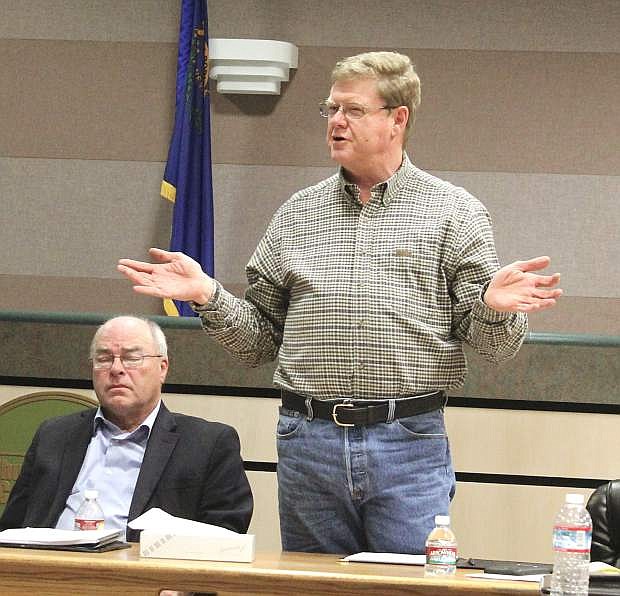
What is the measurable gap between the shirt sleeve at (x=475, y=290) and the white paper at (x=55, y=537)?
0.92m

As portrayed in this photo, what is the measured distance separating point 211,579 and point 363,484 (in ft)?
1.86

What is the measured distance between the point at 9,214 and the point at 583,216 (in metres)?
2.40

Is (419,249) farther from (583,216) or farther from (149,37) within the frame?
(149,37)

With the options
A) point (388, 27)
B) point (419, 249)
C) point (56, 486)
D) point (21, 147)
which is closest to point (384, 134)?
point (419, 249)

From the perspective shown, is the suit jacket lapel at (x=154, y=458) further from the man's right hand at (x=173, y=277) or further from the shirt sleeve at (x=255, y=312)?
the man's right hand at (x=173, y=277)

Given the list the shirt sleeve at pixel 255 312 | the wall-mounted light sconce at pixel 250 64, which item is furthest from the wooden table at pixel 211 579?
the wall-mounted light sconce at pixel 250 64

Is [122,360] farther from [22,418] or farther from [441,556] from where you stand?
[441,556]

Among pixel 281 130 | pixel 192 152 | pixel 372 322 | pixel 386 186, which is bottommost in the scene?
pixel 372 322

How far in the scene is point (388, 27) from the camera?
4.77 metres

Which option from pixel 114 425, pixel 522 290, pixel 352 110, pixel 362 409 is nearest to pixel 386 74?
pixel 352 110

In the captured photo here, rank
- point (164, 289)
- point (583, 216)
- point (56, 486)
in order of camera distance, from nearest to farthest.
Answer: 1. point (164, 289)
2. point (56, 486)
3. point (583, 216)

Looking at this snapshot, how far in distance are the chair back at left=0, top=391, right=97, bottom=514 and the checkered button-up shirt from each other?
1580 mm

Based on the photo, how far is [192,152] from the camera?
15.3 feet

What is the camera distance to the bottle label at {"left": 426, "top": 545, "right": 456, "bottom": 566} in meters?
2.26
